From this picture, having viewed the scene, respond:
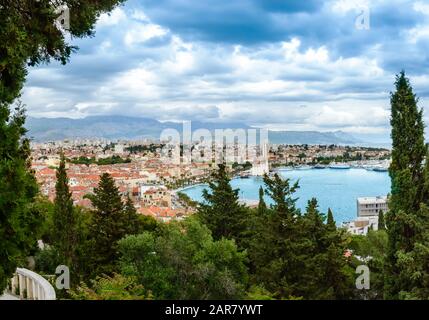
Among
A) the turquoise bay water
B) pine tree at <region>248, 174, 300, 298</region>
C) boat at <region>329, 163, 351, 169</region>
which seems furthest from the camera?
boat at <region>329, 163, 351, 169</region>

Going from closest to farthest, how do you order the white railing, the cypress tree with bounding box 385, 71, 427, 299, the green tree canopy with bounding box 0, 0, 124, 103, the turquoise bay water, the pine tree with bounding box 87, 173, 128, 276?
the green tree canopy with bounding box 0, 0, 124, 103 < the white railing < the cypress tree with bounding box 385, 71, 427, 299 < the pine tree with bounding box 87, 173, 128, 276 < the turquoise bay water

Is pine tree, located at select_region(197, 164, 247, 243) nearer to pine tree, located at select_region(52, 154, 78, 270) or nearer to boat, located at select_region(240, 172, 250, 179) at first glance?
pine tree, located at select_region(52, 154, 78, 270)

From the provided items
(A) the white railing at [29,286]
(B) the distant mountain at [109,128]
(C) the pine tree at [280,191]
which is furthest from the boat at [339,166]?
(A) the white railing at [29,286]

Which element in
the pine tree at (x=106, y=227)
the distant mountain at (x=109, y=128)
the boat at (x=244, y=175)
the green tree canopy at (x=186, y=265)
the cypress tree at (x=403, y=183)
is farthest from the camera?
the boat at (x=244, y=175)

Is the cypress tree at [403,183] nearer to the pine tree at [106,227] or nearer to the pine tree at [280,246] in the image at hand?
the pine tree at [280,246]

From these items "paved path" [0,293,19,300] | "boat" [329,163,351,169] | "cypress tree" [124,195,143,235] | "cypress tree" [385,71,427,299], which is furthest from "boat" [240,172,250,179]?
"paved path" [0,293,19,300]
